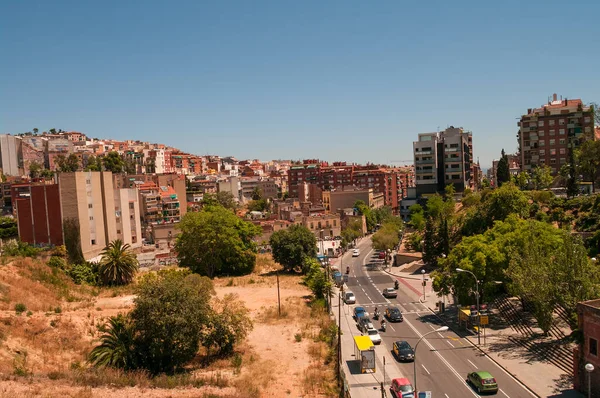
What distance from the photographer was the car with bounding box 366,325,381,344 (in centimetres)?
3591

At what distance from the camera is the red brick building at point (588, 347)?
24.7 m

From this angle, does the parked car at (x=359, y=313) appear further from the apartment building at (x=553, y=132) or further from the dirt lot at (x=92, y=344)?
the apartment building at (x=553, y=132)

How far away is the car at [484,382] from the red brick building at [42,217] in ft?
187

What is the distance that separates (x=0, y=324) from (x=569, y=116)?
86.3 meters

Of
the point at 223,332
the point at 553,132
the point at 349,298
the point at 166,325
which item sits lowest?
the point at 349,298

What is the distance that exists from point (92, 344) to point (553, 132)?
3202 inches

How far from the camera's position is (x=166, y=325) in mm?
29453

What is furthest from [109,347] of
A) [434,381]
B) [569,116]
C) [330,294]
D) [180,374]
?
[569,116]

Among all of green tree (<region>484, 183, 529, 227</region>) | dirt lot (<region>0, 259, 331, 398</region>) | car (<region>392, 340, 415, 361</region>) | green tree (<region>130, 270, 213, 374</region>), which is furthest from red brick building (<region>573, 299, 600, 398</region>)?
green tree (<region>484, 183, 529, 227</region>)

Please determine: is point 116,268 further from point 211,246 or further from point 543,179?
point 543,179

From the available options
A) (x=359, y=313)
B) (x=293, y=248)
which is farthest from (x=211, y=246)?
(x=359, y=313)

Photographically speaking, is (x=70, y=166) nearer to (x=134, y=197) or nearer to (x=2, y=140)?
(x=2, y=140)

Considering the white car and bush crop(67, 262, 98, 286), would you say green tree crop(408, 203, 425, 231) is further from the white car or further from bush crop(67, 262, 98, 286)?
bush crop(67, 262, 98, 286)

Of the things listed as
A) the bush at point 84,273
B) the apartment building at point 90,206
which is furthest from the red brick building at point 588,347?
the apartment building at point 90,206
